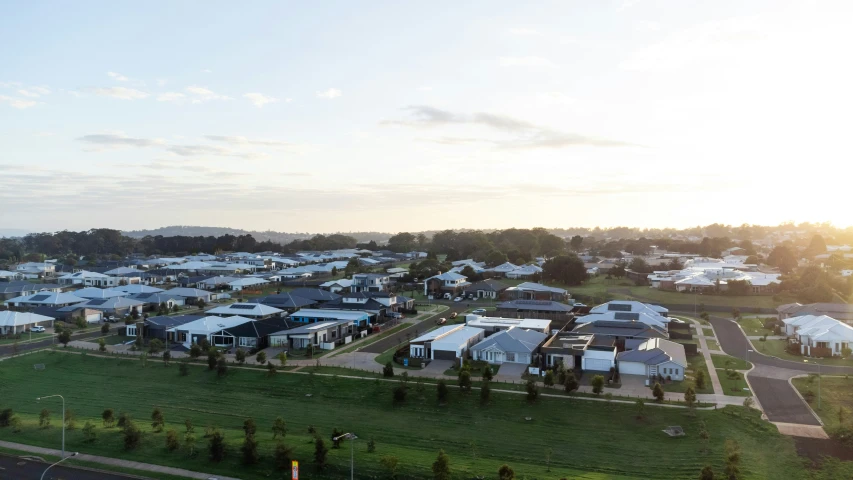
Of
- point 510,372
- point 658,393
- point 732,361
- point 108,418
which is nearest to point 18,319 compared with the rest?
point 108,418

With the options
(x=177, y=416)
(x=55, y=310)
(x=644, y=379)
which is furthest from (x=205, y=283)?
(x=644, y=379)

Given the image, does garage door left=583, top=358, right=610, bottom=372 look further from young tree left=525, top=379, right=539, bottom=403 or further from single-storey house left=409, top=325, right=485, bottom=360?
single-storey house left=409, top=325, right=485, bottom=360

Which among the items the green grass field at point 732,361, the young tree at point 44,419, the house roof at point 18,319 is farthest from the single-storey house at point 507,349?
the house roof at point 18,319

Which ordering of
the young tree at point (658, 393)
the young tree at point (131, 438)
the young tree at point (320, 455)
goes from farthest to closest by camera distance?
the young tree at point (658, 393), the young tree at point (131, 438), the young tree at point (320, 455)

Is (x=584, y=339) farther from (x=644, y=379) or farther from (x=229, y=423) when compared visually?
(x=229, y=423)

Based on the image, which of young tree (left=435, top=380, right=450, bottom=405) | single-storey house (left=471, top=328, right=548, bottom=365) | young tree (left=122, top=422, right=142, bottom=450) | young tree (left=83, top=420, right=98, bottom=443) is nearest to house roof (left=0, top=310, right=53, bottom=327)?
young tree (left=83, top=420, right=98, bottom=443)

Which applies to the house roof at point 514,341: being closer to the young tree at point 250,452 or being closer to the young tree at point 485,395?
the young tree at point 485,395
